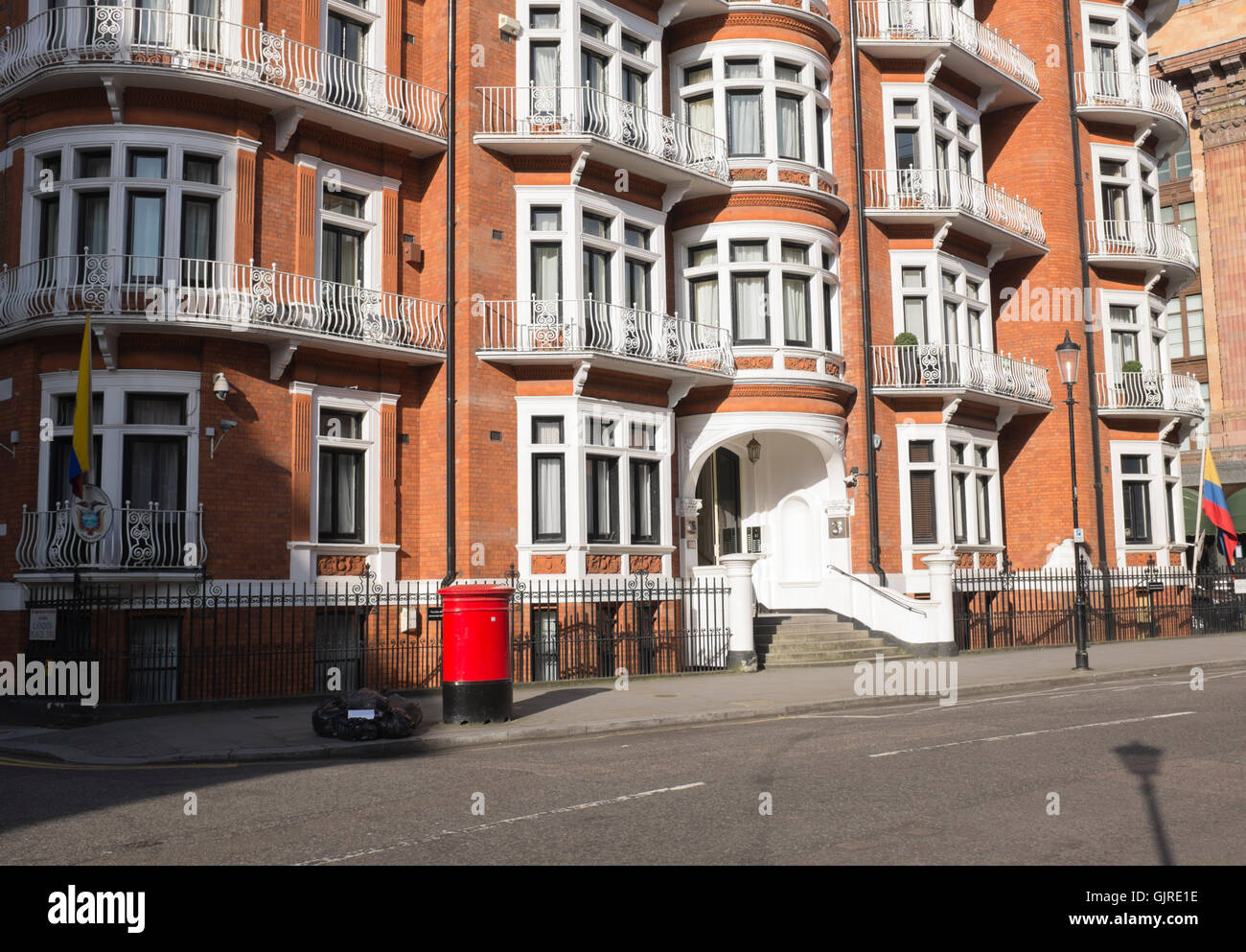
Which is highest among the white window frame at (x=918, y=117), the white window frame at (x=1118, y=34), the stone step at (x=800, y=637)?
the white window frame at (x=1118, y=34)

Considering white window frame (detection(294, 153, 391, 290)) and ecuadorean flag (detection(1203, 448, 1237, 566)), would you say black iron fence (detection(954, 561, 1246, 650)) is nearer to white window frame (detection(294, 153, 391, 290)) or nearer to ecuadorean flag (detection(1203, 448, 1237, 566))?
ecuadorean flag (detection(1203, 448, 1237, 566))

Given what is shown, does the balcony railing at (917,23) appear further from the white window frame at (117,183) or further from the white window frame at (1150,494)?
the white window frame at (117,183)

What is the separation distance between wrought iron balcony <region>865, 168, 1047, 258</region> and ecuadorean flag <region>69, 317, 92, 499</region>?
56.9ft

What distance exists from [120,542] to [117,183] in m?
5.71

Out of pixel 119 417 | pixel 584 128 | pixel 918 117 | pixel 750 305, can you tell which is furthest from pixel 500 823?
pixel 918 117

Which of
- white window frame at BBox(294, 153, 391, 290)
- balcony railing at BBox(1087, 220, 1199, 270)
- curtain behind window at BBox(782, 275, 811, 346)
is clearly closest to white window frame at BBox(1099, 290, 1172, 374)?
balcony railing at BBox(1087, 220, 1199, 270)

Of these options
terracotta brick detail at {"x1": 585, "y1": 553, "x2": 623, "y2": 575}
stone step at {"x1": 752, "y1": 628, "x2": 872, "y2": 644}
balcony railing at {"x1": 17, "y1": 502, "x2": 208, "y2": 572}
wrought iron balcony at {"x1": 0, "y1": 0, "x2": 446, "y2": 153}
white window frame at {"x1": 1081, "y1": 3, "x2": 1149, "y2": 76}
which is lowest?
stone step at {"x1": 752, "y1": 628, "x2": 872, "y2": 644}

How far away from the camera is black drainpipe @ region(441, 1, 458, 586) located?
20141mm

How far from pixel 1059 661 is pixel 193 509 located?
16007 millimetres

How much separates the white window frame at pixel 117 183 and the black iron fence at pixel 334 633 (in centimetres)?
545

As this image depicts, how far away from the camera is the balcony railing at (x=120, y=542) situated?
55.4 feet

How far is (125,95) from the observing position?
59.8 feet

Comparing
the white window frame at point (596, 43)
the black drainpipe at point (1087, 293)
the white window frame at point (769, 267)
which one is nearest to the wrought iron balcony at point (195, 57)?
the white window frame at point (596, 43)
